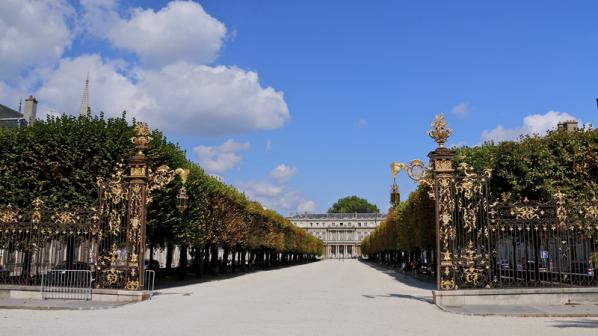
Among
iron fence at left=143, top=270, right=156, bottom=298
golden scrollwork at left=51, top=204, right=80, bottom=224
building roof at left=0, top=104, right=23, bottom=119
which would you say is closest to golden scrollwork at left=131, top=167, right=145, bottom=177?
golden scrollwork at left=51, top=204, right=80, bottom=224

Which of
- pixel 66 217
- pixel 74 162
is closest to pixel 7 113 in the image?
pixel 74 162

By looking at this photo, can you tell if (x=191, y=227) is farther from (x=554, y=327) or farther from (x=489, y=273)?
(x=554, y=327)

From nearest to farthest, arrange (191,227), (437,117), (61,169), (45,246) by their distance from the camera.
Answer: (437,117) → (45,246) → (61,169) → (191,227)

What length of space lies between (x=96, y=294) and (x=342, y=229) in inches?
6763

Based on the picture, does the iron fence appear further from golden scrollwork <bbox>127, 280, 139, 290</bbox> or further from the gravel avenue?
the gravel avenue

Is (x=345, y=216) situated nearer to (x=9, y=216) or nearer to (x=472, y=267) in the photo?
(x=9, y=216)

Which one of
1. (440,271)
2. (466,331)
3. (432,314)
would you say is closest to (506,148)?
(440,271)

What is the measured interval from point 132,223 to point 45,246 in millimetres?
4079

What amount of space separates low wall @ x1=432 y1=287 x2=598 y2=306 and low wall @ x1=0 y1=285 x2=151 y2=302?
10727 mm

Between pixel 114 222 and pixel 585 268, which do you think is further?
pixel 585 268

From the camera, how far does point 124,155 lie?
2522cm

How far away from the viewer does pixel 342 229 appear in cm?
18862

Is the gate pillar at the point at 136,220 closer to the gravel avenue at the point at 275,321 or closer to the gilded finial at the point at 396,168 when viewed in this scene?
the gravel avenue at the point at 275,321

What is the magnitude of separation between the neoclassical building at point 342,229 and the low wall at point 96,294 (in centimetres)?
16969
